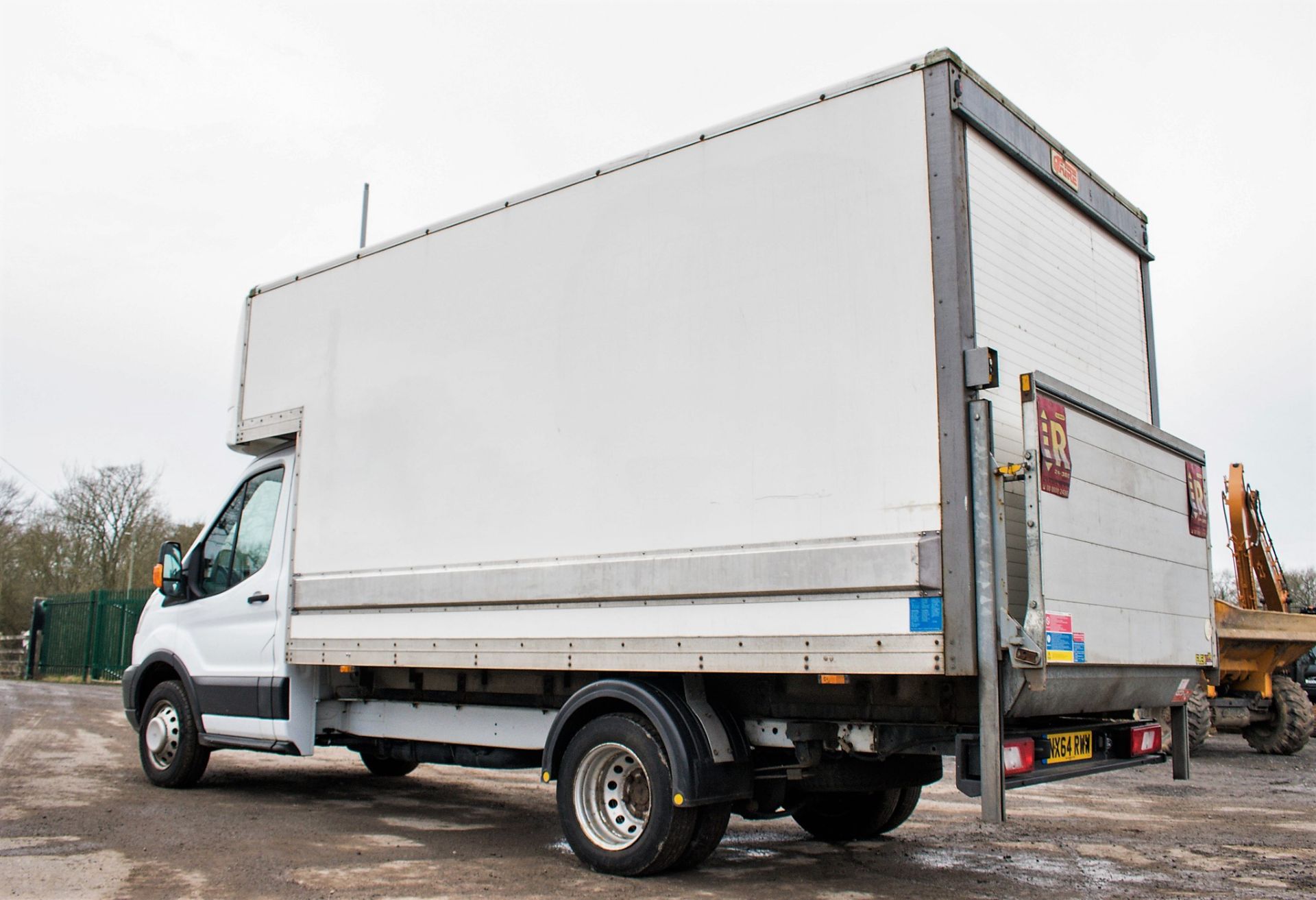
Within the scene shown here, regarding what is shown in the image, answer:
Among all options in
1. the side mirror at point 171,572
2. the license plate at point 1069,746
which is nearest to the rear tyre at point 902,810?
the license plate at point 1069,746

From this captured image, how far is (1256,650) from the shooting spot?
12133mm

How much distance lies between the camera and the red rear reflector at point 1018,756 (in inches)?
185

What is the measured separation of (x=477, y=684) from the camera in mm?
6684

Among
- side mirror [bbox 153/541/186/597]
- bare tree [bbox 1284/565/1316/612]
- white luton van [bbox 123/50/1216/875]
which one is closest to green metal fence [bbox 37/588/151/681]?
side mirror [bbox 153/541/186/597]

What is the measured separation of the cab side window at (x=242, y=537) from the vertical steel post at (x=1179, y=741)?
5722 millimetres

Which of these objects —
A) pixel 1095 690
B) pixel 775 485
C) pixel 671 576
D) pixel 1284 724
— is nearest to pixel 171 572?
pixel 671 576

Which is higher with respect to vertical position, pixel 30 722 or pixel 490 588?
pixel 490 588

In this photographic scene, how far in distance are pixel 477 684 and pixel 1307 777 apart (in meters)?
8.64

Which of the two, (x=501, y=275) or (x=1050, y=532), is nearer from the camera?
(x=1050, y=532)

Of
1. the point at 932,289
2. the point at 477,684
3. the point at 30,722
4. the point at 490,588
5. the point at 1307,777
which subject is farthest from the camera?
the point at 30,722

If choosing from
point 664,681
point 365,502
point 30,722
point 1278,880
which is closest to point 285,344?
point 365,502

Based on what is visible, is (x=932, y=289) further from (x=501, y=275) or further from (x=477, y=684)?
(x=477, y=684)

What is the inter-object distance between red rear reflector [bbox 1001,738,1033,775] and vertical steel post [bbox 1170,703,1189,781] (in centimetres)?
152

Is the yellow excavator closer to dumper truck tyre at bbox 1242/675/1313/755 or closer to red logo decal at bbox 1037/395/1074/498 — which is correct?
dumper truck tyre at bbox 1242/675/1313/755
